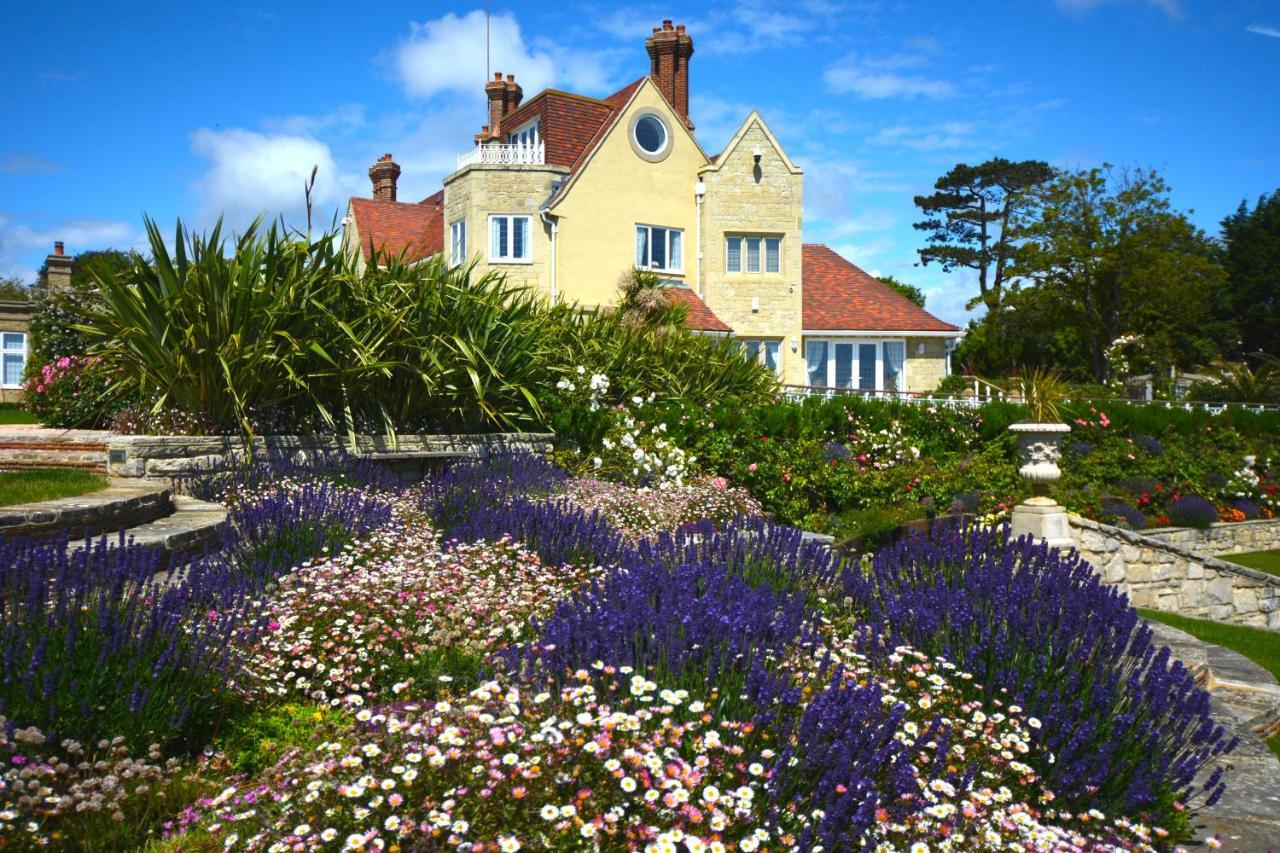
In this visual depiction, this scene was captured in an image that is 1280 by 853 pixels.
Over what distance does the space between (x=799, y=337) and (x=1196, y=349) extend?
2472 centimetres

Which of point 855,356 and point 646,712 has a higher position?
point 855,356

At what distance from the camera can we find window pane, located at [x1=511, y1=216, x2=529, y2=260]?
25.5 metres

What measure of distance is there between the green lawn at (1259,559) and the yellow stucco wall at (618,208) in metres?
15.3

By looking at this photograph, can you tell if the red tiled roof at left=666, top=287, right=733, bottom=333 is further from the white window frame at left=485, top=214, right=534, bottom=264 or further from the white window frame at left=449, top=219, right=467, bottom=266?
the white window frame at left=449, top=219, right=467, bottom=266

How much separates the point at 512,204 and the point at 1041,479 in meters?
18.3

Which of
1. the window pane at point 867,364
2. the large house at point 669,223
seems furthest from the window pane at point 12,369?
the window pane at point 867,364

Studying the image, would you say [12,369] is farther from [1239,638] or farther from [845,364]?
[1239,638]

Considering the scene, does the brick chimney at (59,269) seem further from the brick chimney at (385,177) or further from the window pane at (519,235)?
the window pane at (519,235)

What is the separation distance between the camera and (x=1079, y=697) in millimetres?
4039

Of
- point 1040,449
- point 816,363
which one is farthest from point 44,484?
point 816,363

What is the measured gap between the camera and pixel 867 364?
96.2ft

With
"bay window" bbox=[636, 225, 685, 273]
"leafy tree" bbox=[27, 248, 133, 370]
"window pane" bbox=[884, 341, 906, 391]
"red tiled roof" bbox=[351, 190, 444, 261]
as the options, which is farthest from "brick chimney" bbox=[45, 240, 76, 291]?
"window pane" bbox=[884, 341, 906, 391]

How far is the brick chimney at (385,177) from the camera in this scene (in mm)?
36625

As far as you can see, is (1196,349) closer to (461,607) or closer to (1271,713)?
(1271,713)
